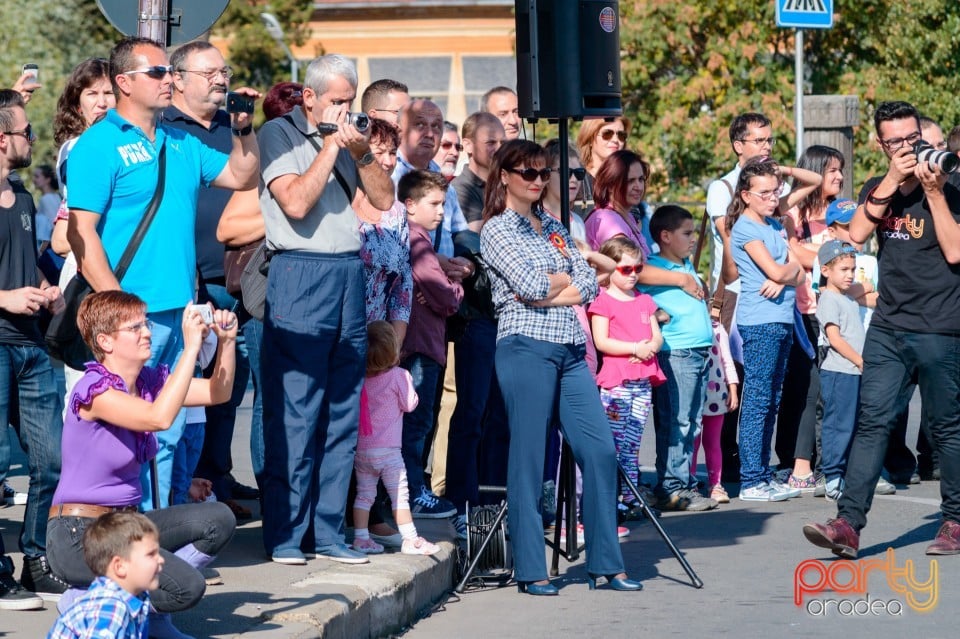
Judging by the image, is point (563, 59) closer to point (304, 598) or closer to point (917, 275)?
point (917, 275)

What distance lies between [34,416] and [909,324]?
13.7 ft

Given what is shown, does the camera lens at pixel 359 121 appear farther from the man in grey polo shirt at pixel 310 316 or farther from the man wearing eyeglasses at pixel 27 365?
the man wearing eyeglasses at pixel 27 365

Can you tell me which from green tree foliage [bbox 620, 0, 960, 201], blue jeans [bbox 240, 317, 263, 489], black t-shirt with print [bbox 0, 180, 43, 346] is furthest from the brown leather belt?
green tree foliage [bbox 620, 0, 960, 201]

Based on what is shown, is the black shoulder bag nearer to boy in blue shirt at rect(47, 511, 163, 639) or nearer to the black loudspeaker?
boy in blue shirt at rect(47, 511, 163, 639)

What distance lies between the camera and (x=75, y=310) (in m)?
6.39

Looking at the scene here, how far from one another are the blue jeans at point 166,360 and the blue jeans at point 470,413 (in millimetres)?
2059

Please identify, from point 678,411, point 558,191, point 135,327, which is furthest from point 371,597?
point 678,411

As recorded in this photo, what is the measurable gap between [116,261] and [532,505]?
2207mm

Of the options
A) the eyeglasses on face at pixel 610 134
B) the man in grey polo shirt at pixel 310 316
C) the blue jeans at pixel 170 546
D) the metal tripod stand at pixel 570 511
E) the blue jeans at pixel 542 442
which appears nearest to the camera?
the blue jeans at pixel 170 546

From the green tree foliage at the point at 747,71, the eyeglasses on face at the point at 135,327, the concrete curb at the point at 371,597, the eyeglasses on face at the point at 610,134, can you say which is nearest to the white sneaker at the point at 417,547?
the concrete curb at the point at 371,597

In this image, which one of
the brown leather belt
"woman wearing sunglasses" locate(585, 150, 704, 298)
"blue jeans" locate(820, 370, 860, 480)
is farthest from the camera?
"blue jeans" locate(820, 370, 860, 480)

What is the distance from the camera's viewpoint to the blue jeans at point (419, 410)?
8492 mm

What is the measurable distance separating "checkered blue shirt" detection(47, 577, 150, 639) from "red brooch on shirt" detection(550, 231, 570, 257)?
3195mm

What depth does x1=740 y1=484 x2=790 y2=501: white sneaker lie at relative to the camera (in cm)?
1030
